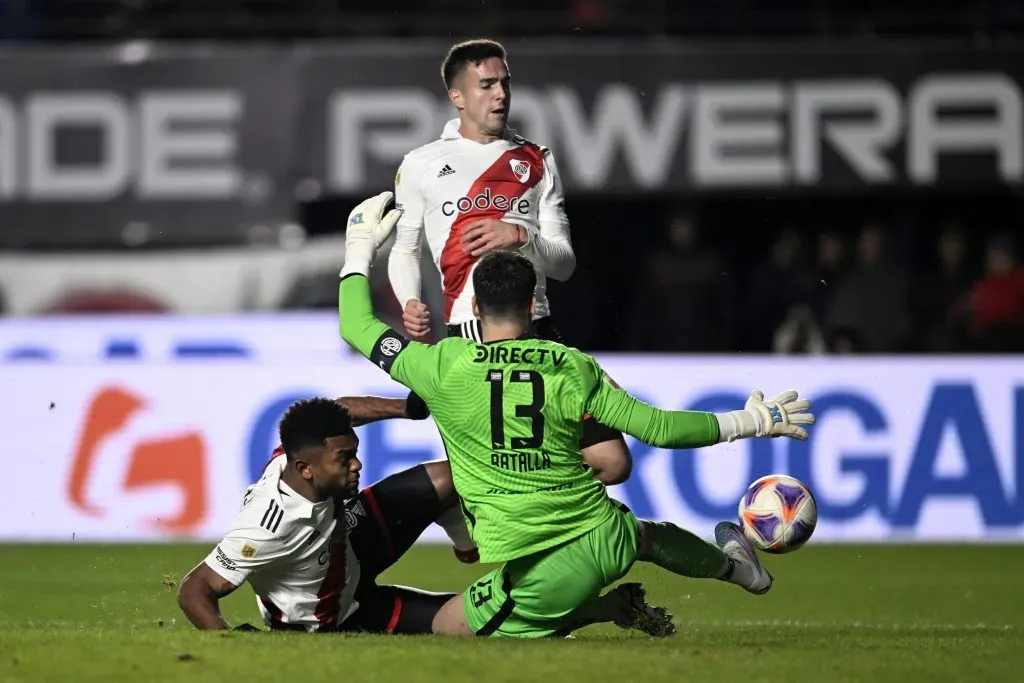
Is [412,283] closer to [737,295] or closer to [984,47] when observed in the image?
[737,295]

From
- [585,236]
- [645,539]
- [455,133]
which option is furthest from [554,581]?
[585,236]

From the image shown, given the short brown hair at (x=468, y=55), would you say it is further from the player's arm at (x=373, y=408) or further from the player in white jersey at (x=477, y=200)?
the player's arm at (x=373, y=408)

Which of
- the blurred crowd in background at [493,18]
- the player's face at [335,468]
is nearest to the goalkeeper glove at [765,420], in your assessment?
the player's face at [335,468]

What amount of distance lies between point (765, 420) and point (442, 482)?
160 centimetres

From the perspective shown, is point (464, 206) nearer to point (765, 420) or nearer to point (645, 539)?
point (645, 539)

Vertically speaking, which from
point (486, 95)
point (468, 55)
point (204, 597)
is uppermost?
point (468, 55)

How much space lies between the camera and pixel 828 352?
1341 centimetres

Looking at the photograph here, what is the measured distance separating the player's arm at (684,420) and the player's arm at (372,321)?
0.61 m

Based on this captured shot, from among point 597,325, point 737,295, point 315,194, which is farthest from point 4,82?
point 737,295

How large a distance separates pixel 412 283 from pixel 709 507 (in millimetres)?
4659

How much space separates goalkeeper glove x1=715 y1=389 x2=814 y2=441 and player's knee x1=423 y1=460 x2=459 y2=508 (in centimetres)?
147

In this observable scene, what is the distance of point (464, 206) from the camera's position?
6871 millimetres

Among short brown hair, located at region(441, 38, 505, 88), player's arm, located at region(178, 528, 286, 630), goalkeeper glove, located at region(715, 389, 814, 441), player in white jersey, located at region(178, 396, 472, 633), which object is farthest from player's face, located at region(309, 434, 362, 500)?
short brown hair, located at region(441, 38, 505, 88)

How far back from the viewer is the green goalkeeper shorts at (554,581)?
584cm
